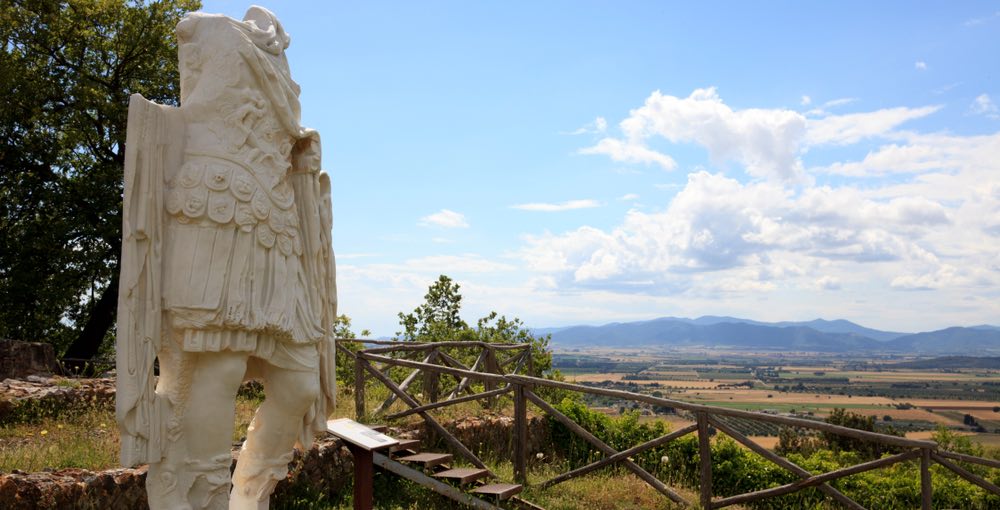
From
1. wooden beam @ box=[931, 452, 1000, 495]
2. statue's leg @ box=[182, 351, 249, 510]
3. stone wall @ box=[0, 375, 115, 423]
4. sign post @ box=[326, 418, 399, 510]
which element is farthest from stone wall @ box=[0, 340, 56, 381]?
wooden beam @ box=[931, 452, 1000, 495]

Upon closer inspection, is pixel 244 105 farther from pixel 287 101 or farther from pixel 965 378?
pixel 965 378

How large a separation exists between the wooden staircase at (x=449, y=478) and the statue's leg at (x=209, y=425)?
130 inches

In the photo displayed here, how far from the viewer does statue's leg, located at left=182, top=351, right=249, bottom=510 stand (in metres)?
3.96

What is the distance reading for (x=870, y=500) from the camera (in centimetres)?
843

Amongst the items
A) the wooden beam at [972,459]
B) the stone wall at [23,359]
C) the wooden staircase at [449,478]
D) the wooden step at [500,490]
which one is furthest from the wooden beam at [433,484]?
the stone wall at [23,359]

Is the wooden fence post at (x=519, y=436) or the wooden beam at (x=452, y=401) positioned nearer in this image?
the wooden fence post at (x=519, y=436)

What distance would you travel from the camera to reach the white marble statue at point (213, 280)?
387 centimetres

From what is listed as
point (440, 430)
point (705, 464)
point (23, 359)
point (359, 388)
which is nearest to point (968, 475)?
point (705, 464)

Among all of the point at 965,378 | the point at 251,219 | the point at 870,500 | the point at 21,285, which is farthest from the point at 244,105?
the point at 965,378

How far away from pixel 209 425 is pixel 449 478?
4.20m

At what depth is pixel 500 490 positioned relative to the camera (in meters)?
7.37

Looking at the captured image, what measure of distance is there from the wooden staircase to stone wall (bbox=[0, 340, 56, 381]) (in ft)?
20.5

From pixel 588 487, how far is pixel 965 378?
66.8 metres

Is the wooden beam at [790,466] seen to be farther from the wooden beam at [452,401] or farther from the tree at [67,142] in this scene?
the tree at [67,142]
